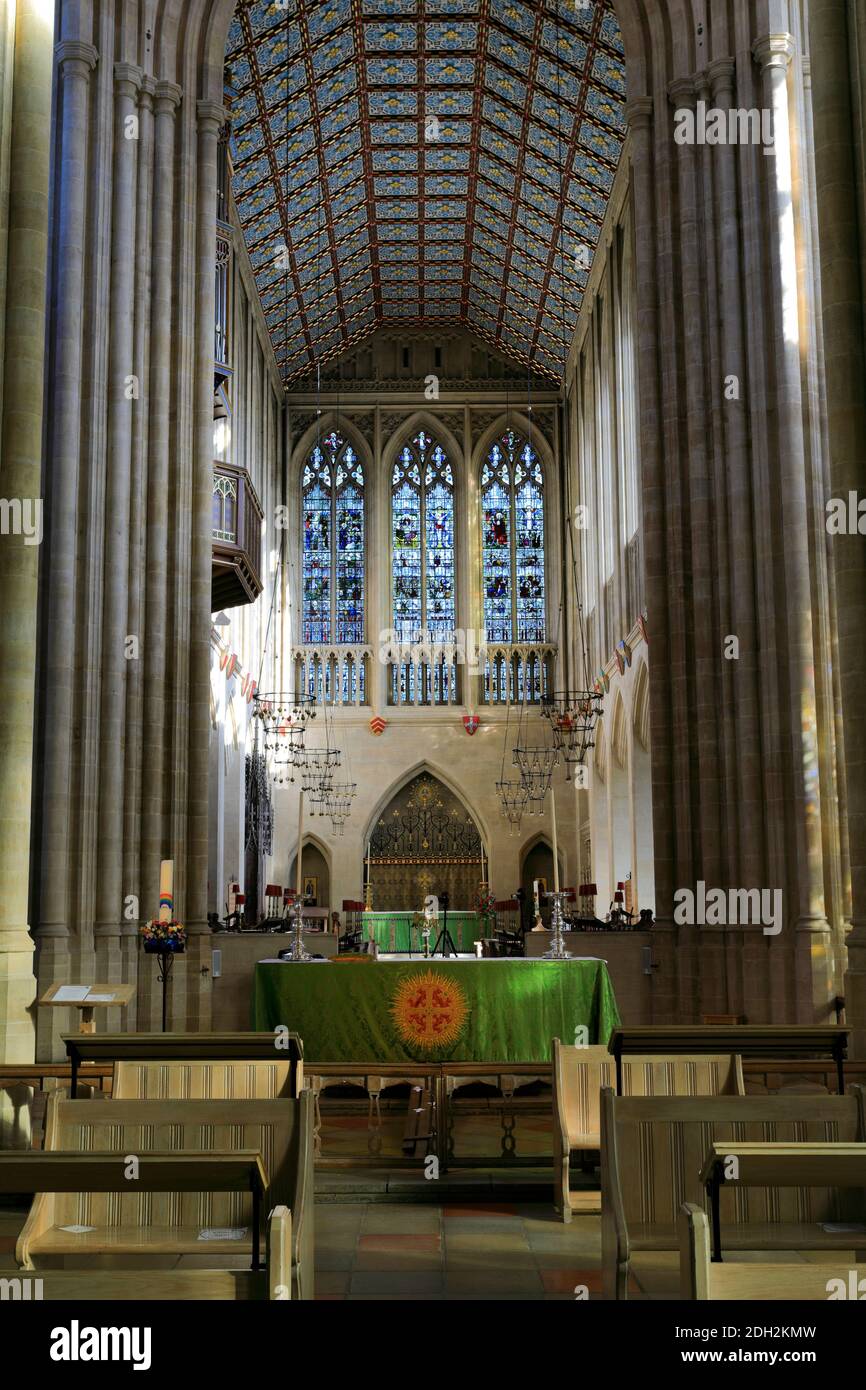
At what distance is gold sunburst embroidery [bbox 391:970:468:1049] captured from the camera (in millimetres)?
9180

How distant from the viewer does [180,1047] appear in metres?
5.99

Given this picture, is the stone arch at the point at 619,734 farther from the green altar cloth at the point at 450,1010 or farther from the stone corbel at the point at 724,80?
the green altar cloth at the point at 450,1010

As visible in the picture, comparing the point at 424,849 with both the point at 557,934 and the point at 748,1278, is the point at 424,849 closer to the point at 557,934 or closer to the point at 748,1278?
the point at 557,934

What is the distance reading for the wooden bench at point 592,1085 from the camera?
6.07 m

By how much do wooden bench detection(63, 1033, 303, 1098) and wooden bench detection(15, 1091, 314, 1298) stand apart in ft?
3.09

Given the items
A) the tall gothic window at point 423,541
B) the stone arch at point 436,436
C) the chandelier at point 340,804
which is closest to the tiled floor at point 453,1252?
the chandelier at point 340,804

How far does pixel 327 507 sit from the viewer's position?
30031 millimetres

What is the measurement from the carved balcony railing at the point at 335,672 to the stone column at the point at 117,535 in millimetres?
16922

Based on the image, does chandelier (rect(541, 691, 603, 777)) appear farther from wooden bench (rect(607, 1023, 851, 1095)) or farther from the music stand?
wooden bench (rect(607, 1023, 851, 1095))

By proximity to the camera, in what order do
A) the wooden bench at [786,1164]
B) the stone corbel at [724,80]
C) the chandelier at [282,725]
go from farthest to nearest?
1. the chandelier at [282,725]
2. the stone corbel at [724,80]
3. the wooden bench at [786,1164]

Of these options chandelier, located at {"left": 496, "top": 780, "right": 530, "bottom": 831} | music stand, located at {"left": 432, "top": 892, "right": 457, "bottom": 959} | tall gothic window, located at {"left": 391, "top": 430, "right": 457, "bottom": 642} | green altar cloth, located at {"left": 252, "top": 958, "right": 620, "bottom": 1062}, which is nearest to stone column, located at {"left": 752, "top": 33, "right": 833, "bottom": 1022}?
music stand, located at {"left": 432, "top": 892, "right": 457, "bottom": 959}

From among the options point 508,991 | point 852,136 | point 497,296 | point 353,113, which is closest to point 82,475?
point 508,991

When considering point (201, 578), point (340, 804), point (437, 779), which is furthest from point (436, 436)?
point (201, 578)
